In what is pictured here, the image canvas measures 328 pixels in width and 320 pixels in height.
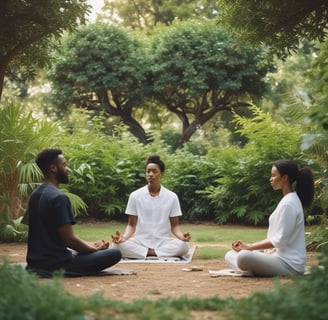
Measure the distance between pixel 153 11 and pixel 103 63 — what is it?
11428 mm

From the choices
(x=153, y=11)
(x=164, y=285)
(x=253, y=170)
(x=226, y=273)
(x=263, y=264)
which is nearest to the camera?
(x=164, y=285)

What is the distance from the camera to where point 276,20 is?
877 cm

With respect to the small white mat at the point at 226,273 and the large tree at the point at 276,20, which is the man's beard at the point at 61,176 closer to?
the small white mat at the point at 226,273

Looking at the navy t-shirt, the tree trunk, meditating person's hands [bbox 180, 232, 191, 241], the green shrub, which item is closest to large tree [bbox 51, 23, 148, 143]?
the tree trunk

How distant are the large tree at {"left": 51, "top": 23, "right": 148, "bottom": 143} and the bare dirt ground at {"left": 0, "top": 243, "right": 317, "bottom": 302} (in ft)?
57.0

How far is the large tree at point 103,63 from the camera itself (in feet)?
79.3

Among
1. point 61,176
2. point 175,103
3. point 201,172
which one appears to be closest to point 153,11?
point 175,103

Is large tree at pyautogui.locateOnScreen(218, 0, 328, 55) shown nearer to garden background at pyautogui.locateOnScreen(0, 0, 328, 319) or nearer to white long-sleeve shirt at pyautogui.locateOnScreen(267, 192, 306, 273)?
garden background at pyautogui.locateOnScreen(0, 0, 328, 319)

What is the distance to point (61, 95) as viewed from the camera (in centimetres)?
2569

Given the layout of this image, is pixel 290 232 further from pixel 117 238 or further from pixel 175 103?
pixel 175 103

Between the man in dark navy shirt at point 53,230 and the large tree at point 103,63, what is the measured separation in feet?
57.0

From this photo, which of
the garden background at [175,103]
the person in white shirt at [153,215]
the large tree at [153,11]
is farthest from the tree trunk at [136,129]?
the person in white shirt at [153,215]

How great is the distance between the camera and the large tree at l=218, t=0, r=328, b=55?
8.58m

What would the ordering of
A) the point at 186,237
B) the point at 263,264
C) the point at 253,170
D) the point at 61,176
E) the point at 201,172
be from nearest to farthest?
the point at 263,264 < the point at 61,176 < the point at 186,237 < the point at 253,170 < the point at 201,172
